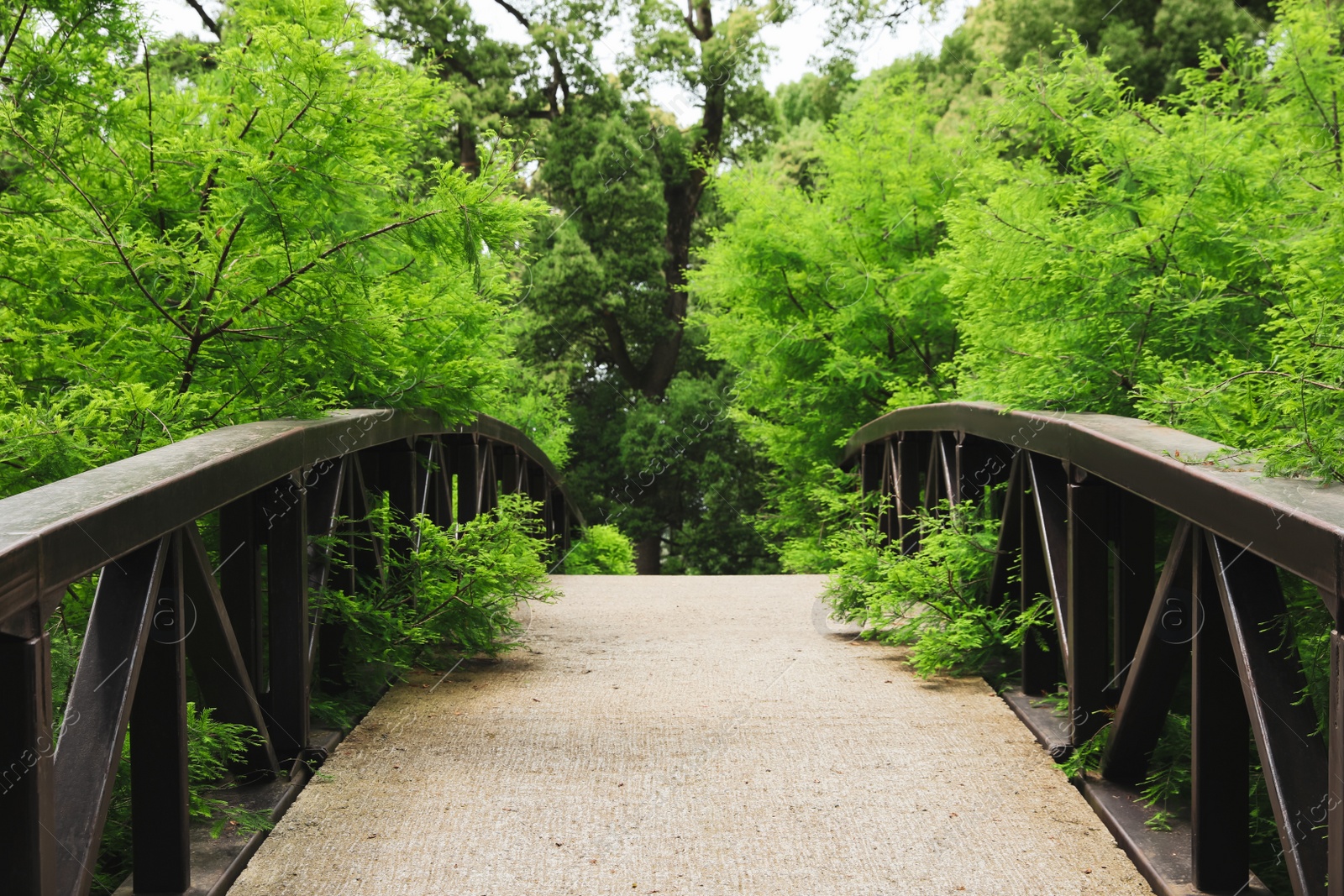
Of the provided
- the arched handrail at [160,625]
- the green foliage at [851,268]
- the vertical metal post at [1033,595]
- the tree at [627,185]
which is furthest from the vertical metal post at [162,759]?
the tree at [627,185]

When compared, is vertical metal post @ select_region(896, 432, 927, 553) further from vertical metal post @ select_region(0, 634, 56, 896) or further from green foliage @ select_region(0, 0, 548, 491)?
vertical metal post @ select_region(0, 634, 56, 896)

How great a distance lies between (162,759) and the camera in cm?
252

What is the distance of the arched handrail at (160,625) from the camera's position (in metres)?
1.79

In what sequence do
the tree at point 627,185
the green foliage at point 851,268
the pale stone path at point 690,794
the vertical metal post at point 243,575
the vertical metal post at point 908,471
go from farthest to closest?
the tree at point 627,185 → the green foliage at point 851,268 → the vertical metal post at point 908,471 → the vertical metal post at point 243,575 → the pale stone path at point 690,794

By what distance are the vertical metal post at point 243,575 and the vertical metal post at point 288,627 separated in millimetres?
123

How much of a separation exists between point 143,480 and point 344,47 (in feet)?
8.14

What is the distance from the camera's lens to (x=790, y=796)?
3287 mm

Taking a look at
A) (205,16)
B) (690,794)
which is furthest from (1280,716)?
(205,16)

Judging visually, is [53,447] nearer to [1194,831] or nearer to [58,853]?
[58,853]

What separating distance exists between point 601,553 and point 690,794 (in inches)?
584

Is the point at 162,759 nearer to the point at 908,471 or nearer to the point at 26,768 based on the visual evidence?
the point at 26,768

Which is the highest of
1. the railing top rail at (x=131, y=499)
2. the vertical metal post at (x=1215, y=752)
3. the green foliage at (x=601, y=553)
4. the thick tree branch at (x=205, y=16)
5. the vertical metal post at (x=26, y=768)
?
the thick tree branch at (x=205, y=16)

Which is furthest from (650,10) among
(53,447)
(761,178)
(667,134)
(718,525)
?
(53,447)

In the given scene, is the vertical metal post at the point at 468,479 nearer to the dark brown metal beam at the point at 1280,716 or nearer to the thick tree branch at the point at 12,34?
the thick tree branch at the point at 12,34
